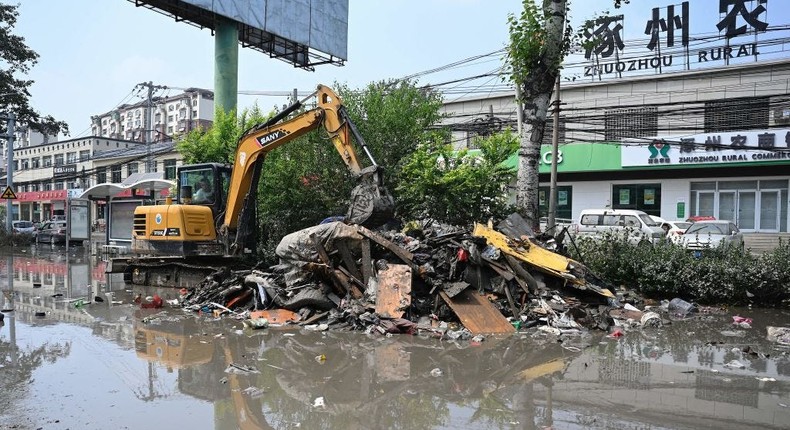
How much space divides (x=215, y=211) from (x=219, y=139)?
6924 mm

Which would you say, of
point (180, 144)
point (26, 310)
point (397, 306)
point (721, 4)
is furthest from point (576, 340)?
point (721, 4)

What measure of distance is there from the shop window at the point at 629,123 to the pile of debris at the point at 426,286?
1785cm

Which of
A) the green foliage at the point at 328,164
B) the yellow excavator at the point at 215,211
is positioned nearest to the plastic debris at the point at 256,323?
the yellow excavator at the point at 215,211

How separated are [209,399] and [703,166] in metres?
24.2

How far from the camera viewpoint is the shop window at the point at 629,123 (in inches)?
999

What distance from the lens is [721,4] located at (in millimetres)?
23859

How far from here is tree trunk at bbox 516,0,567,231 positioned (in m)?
11.5

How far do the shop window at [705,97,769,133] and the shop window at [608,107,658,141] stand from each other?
2.17 m

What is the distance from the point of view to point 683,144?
916 inches

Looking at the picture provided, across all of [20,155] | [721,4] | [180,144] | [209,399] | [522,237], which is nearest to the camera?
[209,399]

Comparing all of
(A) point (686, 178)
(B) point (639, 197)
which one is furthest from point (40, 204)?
(A) point (686, 178)

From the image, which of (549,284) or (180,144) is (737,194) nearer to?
(549,284)

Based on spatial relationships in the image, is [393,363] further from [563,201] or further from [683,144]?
[563,201]

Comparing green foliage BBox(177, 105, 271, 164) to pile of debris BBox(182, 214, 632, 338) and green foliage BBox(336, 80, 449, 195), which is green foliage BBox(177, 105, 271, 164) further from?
pile of debris BBox(182, 214, 632, 338)
